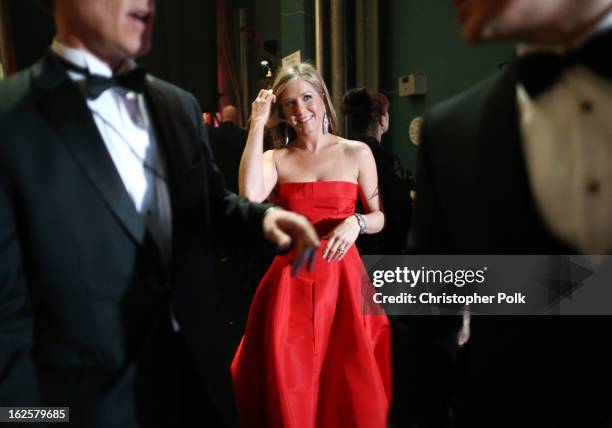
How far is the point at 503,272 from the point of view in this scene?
0.82 metres

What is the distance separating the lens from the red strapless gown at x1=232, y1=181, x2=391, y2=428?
1922 millimetres

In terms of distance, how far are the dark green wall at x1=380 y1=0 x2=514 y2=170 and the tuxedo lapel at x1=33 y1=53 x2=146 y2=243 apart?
9.06 ft

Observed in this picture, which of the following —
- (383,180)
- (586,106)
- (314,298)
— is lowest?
(314,298)

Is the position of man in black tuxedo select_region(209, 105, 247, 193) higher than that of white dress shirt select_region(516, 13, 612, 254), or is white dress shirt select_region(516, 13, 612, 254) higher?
white dress shirt select_region(516, 13, 612, 254)

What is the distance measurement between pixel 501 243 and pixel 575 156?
17 centimetres

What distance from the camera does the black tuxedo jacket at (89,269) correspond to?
2.76 feet

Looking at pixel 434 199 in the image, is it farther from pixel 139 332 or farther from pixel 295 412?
pixel 295 412

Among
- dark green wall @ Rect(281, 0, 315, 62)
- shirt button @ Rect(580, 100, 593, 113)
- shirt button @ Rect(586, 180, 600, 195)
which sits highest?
dark green wall @ Rect(281, 0, 315, 62)

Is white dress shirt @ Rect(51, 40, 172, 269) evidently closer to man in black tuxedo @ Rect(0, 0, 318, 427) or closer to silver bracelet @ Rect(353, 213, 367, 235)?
man in black tuxedo @ Rect(0, 0, 318, 427)

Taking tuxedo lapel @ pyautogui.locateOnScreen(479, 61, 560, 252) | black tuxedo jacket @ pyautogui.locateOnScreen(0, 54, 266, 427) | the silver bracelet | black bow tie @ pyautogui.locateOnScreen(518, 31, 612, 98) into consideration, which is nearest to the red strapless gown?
the silver bracelet

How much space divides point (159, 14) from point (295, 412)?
59.0 inches

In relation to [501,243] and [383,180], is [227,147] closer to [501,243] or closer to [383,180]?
[383,180]

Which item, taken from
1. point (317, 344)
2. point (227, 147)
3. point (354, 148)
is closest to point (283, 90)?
point (354, 148)

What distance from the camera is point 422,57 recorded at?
3840 millimetres
